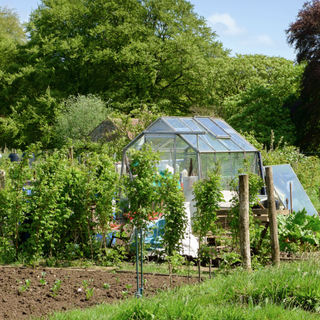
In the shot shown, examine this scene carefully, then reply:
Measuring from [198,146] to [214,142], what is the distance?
0.76m

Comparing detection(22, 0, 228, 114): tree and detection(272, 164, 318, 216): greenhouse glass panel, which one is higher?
detection(22, 0, 228, 114): tree

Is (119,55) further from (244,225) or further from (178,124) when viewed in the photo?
(244,225)

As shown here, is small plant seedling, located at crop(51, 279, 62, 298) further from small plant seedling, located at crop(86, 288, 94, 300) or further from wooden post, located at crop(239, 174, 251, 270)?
wooden post, located at crop(239, 174, 251, 270)

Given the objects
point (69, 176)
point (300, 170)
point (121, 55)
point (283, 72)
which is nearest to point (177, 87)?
point (121, 55)

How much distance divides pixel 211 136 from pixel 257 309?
31.4 feet

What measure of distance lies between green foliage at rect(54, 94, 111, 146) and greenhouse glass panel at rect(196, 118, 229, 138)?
50.3 ft

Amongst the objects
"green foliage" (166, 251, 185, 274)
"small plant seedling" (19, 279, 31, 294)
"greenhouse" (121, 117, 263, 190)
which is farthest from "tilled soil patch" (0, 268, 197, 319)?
"greenhouse" (121, 117, 263, 190)

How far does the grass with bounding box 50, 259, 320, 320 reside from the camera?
14.0 ft

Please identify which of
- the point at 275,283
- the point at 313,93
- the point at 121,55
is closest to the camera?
the point at 275,283

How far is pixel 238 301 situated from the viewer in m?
4.86

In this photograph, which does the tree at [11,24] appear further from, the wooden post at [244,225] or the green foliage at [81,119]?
the wooden post at [244,225]

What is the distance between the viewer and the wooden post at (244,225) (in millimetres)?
6129

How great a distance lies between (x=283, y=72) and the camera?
33.2 meters

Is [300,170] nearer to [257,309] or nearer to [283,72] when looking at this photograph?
[257,309]
